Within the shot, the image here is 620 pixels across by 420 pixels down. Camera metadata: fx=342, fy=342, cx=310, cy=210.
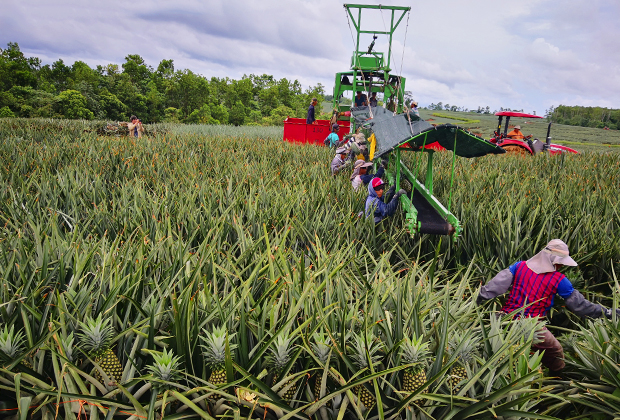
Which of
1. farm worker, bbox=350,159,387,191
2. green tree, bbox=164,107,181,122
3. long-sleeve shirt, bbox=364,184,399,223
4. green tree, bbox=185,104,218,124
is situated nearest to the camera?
long-sleeve shirt, bbox=364,184,399,223

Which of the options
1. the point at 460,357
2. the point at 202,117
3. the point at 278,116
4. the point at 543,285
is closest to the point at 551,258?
the point at 543,285

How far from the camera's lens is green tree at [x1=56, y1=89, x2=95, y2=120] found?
1267 inches

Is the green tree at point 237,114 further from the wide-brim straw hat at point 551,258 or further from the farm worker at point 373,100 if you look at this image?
the wide-brim straw hat at point 551,258

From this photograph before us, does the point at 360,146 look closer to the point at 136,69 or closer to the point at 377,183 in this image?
the point at 377,183

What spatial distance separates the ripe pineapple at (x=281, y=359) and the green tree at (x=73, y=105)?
126 feet

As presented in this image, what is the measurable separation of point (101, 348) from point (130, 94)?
1738 inches

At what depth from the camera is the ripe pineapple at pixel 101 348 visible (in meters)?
1.52

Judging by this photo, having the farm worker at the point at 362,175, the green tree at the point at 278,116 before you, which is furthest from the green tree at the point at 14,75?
the farm worker at the point at 362,175

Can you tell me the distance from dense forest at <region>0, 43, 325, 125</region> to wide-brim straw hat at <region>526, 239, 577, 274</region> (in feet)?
128

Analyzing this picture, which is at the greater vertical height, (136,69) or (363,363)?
A: (136,69)

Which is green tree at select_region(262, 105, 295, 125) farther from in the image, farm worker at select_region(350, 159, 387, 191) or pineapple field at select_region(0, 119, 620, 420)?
pineapple field at select_region(0, 119, 620, 420)

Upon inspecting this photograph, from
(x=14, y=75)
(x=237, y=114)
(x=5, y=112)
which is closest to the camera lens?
(x=5, y=112)

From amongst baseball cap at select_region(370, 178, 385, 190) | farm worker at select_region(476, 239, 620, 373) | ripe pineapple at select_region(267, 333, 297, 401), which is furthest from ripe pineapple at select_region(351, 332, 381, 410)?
baseball cap at select_region(370, 178, 385, 190)

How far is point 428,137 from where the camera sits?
13.4ft
